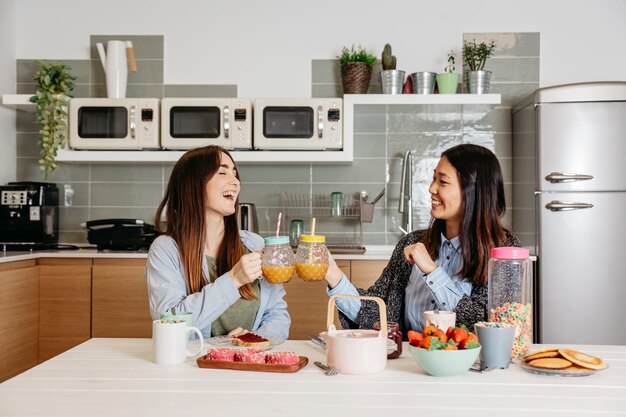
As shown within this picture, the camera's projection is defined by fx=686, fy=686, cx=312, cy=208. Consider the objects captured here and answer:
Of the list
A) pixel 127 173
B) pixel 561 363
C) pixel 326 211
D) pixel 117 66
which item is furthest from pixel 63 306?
pixel 561 363

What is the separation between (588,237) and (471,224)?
1.71m

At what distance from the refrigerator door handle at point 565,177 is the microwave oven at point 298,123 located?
1.12 metres

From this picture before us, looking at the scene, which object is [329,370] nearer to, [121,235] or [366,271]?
[366,271]

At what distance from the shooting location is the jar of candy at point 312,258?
5.58 feet

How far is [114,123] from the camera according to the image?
387cm

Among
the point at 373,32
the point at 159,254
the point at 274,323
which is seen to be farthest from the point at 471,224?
the point at 373,32

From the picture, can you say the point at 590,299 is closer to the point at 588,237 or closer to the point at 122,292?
the point at 588,237

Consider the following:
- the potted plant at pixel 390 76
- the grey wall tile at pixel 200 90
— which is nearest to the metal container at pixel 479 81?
the potted plant at pixel 390 76

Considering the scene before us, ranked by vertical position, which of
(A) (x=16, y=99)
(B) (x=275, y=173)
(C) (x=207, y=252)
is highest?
(A) (x=16, y=99)

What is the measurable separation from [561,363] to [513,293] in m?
0.23

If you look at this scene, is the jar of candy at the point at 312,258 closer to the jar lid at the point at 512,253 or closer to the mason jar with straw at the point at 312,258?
the mason jar with straw at the point at 312,258

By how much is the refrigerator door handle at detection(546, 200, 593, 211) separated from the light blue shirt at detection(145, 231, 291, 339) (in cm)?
191

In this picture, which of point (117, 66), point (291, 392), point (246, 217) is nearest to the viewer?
point (291, 392)

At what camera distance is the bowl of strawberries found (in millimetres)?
1425
